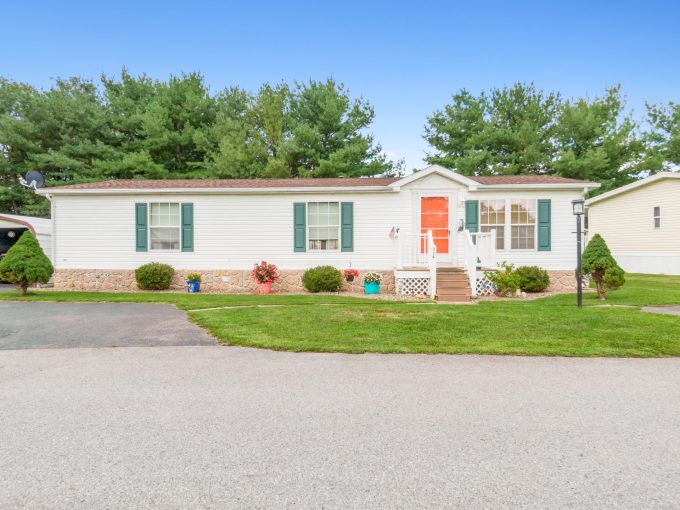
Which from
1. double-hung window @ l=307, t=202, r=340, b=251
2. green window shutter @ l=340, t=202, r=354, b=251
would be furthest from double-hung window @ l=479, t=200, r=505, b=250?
double-hung window @ l=307, t=202, r=340, b=251

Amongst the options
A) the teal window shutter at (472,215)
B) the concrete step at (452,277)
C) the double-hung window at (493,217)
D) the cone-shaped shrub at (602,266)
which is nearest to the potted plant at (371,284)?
the concrete step at (452,277)

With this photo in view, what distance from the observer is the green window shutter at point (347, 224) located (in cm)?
1305

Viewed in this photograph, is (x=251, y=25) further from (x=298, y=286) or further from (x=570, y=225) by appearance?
(x=570, y=225)

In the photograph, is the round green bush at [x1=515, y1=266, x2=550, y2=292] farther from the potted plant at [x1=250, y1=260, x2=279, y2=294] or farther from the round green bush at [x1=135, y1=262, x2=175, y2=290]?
the round green bush at [x1=135, y1=262, x2=175, y2=290]

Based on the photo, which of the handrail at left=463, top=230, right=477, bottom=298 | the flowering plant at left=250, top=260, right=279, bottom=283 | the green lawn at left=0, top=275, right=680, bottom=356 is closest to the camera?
the green lawn at left=0, top=275, right=680, bottom=356

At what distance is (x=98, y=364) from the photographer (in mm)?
4723

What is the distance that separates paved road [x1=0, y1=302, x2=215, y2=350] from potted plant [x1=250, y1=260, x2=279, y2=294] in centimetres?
340

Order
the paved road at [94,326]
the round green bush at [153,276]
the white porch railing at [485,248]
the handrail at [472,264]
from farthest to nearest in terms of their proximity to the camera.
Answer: the round green bush at [153,276] → the white porch railing at [485,248] → the handrail at [472,264] → the paved road at [94,326]

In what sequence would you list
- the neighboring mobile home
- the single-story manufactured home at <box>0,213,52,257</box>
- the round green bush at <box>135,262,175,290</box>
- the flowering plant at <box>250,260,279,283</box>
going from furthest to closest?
the neighboring mobile home < the single-story manufactured home at <box>0,213,52,257</box> < the round green bush at <box>135,262,175,290</box> < the flowering plant at <box>250,260,279,283</box>

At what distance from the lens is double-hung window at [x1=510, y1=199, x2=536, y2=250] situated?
42.6 feet

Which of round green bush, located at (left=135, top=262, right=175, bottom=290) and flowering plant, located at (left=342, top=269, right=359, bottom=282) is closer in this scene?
round green bush, located at (left=135, top=262, right=175, bottom=290)

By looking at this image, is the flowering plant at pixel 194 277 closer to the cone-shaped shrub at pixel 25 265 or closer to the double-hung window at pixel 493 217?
the cone-shaped shrub at pixel 25 265

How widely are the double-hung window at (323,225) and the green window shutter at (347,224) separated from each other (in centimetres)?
19

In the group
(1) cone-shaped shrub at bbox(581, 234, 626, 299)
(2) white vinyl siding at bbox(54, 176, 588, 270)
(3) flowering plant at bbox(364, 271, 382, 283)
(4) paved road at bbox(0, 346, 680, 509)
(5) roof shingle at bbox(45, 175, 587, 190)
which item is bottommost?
(4) paved road at bbox(0, 346, 680, 509)
